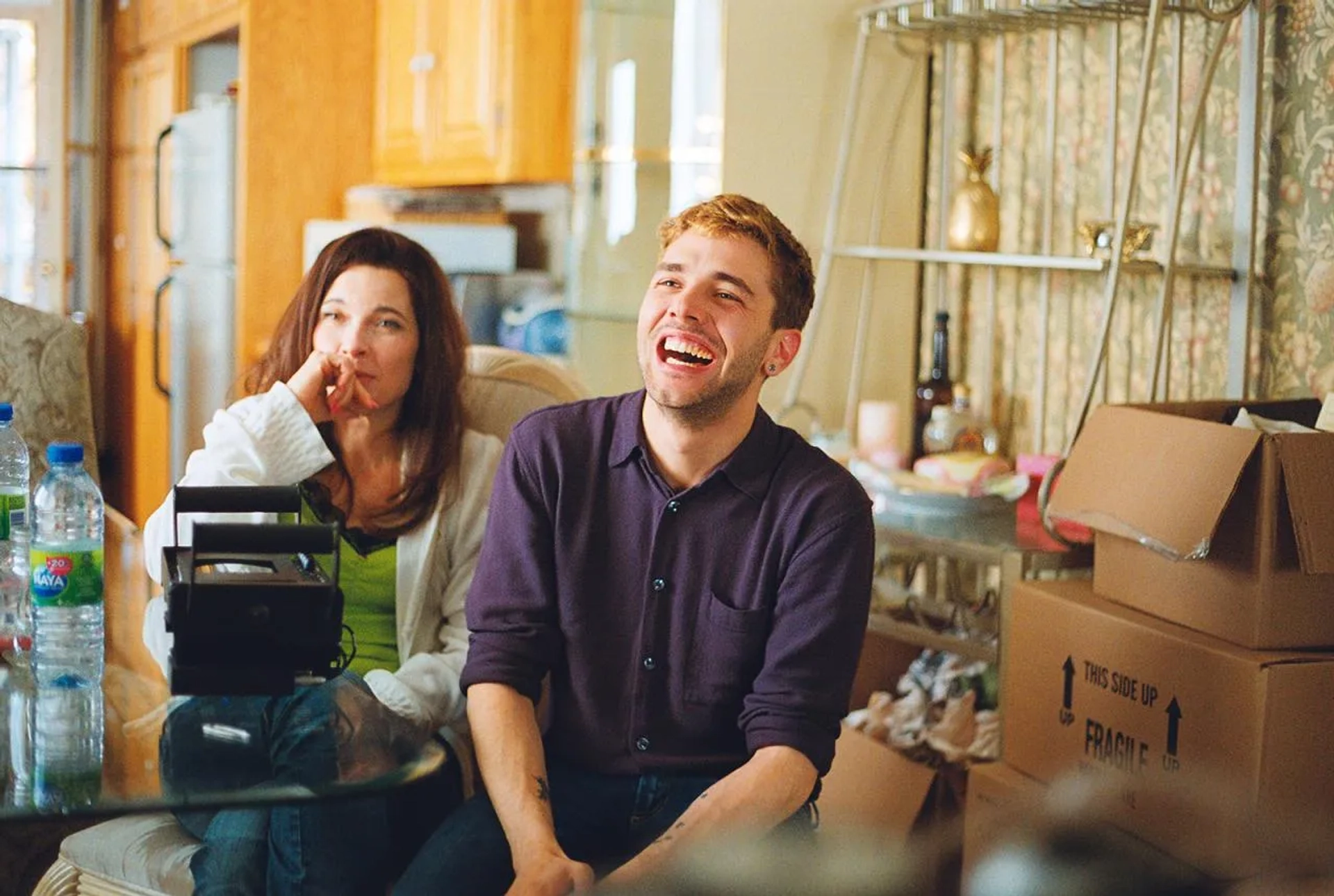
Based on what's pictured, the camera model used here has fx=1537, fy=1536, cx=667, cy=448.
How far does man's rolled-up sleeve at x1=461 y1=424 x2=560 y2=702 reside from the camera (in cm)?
171

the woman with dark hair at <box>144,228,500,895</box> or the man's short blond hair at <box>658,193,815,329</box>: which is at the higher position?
the man's short blond hair at <box>658,193,815,329</box>

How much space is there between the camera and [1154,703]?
1.87 m

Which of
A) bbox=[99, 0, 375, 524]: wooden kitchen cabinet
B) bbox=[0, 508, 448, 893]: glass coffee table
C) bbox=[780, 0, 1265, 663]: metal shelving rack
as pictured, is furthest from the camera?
bbox=[99, 0, 375, 524]: wooden kitchen cabinet

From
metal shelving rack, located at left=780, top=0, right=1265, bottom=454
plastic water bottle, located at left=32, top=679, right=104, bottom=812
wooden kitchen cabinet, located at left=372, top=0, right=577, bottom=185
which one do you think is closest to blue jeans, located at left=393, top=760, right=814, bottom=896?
plastic water bottle, located at left=32, top=679, right=104, bottom=812

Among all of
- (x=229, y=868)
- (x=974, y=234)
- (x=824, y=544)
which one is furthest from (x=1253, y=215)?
(x=229, y=868)

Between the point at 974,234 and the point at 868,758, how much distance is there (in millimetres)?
965

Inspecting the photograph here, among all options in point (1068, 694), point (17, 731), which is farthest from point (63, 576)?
point (1068, 694)

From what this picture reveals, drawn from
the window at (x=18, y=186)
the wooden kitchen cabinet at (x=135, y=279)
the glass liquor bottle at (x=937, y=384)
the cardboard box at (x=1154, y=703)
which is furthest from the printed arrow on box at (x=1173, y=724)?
the window at (x=18, y=186)

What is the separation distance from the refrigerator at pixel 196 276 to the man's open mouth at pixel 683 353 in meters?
2.96

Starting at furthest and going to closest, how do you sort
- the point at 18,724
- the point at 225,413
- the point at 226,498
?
the point at 225,413
the point at 226,498
the point at 18,724

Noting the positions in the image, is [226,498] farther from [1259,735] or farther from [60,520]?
[1259,735]

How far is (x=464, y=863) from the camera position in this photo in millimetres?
1604

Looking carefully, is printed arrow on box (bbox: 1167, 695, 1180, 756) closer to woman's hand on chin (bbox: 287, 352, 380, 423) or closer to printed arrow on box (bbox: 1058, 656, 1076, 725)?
printed arrow on box (bbox: 1058, 656, 1076, 725)

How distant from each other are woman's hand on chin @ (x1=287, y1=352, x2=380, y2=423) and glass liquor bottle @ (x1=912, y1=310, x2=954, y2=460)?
1.29 meters
